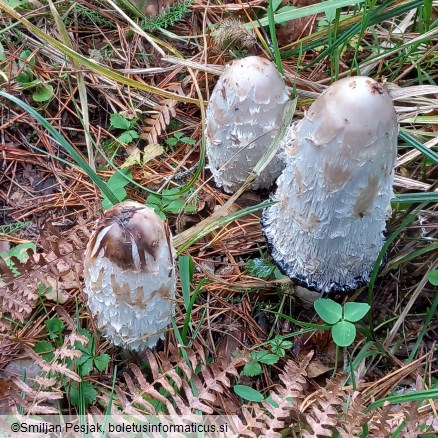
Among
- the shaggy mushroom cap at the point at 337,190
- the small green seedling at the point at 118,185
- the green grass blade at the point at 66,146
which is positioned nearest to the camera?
the shaggy mushroom cap at the point at 337,190

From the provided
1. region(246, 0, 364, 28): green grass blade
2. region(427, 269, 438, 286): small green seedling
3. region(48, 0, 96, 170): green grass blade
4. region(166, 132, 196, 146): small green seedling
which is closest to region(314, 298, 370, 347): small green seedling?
region(427, 269, 438, 286): small green seedling

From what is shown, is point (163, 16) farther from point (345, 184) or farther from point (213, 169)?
point (345, 184)

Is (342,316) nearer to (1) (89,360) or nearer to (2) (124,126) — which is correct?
(1) (89,360)

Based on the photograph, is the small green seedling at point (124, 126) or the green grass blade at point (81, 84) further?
the small green seedling at point (124, 126)

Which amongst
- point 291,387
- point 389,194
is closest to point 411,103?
point 389,194

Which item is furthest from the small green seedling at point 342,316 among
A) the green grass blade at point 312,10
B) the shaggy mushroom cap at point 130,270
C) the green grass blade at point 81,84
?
the green grass blade at point 312,10

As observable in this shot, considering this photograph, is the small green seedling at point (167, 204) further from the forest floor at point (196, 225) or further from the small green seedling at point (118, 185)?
the small green seedling at point (118, 185)
